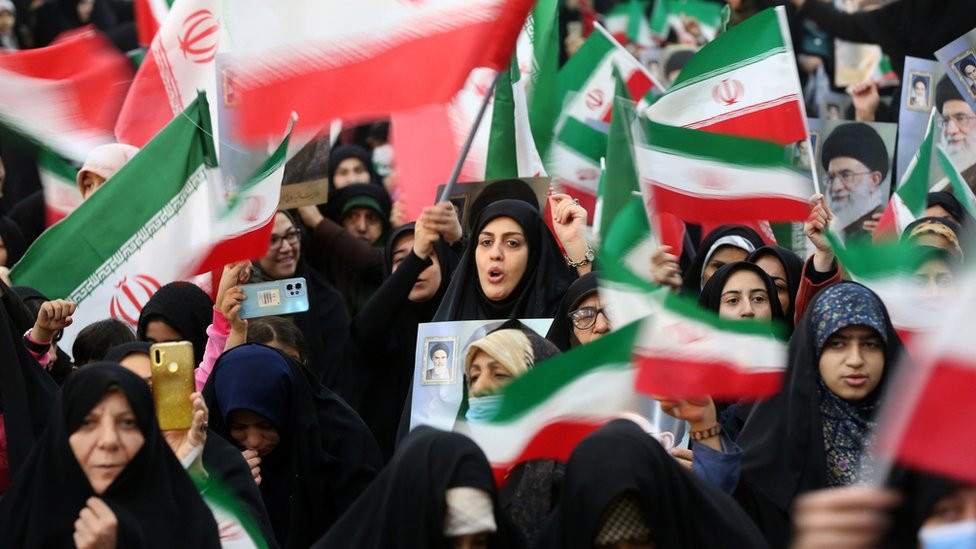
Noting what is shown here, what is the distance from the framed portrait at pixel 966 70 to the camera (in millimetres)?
7973

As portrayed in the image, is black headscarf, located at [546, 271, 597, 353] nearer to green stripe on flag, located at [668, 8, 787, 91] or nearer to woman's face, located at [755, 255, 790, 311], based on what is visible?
Answer: woman's face, located at [755, 255, 790, 311]

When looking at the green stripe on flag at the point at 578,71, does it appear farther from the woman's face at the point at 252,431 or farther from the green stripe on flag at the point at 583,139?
the woman's face at the point at 252,431

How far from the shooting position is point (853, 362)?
5.44 meters

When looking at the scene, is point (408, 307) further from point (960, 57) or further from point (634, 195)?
point (960, 57)

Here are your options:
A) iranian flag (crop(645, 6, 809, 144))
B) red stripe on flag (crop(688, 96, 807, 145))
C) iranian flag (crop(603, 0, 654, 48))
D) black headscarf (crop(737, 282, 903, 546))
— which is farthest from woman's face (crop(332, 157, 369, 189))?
black headscarf (crop(737, 282, 903, 546))

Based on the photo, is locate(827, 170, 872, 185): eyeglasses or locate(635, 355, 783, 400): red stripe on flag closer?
locate(635, 355, 783, 400): red stripe on flag

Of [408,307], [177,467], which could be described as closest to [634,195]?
[408,307]

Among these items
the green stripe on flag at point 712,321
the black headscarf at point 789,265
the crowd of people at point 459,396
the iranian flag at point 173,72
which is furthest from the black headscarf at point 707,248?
the green stripe on flag at point 712,321

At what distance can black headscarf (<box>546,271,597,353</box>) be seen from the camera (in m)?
6.24

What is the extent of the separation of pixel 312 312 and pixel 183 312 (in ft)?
3.17

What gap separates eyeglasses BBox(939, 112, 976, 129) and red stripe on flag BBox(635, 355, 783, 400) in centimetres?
322

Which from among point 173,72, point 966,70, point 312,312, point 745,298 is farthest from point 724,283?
point 173,72

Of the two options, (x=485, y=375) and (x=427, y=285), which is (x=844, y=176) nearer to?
→ (x=427, y=285)

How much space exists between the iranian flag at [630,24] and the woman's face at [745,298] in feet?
21.6
